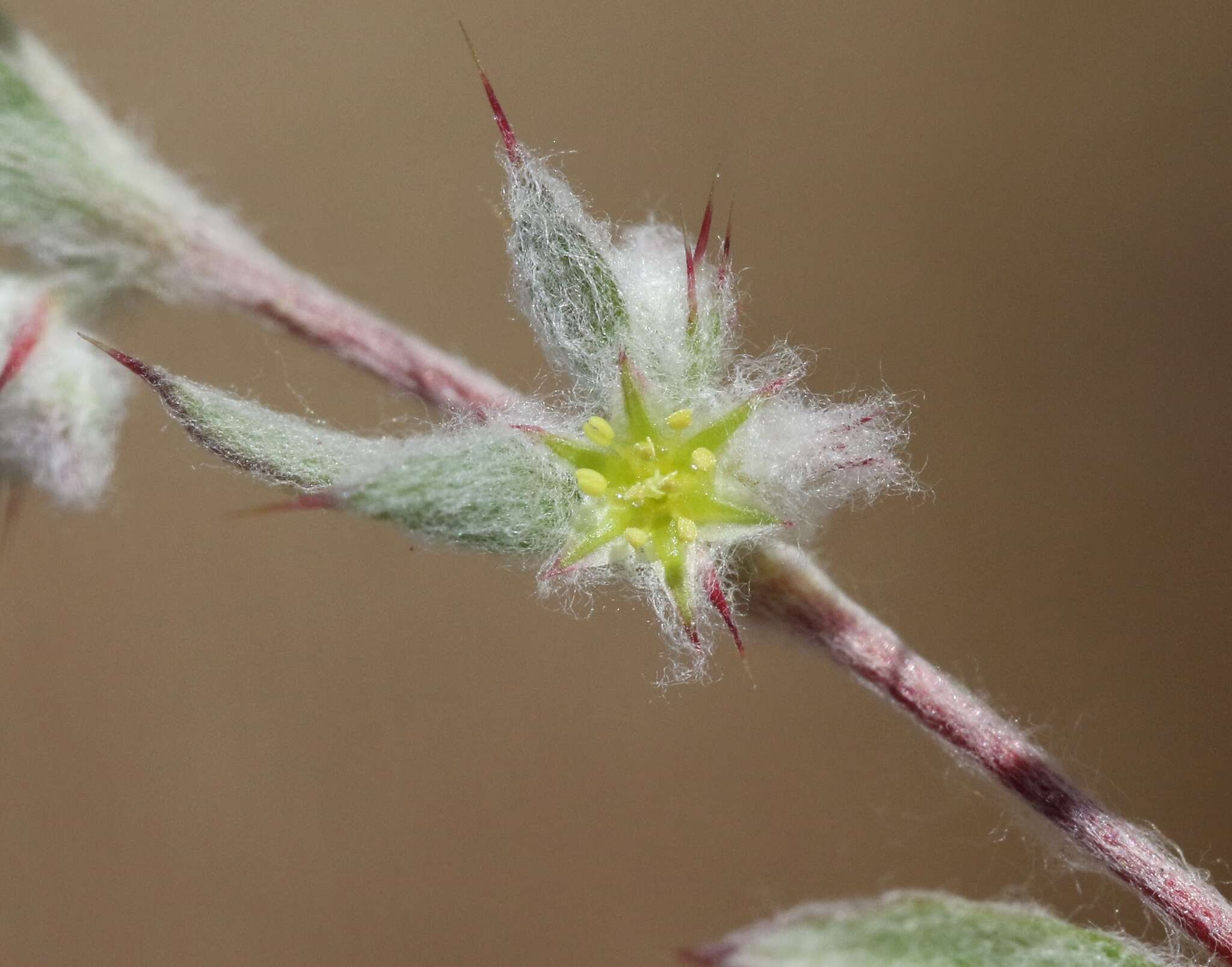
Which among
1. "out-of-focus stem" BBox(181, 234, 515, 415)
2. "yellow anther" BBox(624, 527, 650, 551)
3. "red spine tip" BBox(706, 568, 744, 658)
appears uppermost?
"out-of-focus stem" BBox(181, 234, 515, 415)

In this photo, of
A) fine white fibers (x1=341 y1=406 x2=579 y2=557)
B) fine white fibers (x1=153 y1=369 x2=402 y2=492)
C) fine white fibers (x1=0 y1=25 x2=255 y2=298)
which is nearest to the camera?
fine white fibers (x1=341 y1=406 x2=579 y2=557)

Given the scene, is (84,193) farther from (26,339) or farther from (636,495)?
(636,495)

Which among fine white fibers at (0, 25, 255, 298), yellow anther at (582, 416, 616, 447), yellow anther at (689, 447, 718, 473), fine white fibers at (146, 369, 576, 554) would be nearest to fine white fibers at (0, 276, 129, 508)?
fine white fibers at (0, 25, 255, 298)

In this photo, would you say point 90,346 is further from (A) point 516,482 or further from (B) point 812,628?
(B) point 812,628

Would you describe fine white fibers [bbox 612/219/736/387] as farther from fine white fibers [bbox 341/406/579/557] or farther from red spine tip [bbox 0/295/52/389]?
red spine tip [bbox 0/295/52/389]

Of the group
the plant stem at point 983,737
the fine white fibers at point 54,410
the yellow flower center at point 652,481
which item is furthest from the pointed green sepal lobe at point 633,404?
the fine white fibers at point 54,410

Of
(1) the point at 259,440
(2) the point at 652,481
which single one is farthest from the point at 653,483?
(1) the point at 259,440
